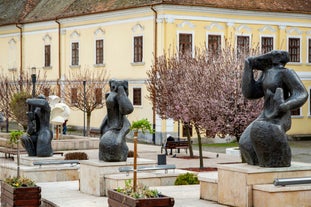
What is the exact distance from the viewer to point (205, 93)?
2881 centimetres

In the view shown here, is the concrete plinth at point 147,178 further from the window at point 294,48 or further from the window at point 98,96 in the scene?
the window at point 294,48

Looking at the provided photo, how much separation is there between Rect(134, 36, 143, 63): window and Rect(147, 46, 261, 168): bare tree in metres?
5.75

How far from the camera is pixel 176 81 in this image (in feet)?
108

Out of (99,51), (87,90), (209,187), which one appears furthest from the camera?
(99,51)

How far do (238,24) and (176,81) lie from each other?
36.0 feet

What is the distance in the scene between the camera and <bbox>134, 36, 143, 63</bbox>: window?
4253 cm

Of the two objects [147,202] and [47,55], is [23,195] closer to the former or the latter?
[147,202]

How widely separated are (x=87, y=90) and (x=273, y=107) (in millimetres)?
30590

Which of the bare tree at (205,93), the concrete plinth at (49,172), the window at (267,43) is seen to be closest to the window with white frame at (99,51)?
the window at (267,43)

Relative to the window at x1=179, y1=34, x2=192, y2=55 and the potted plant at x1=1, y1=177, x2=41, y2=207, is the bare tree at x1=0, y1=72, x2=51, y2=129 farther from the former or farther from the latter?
the potted plant at x1=1, y1=177, x2=41, y2=207

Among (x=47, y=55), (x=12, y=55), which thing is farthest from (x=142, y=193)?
(x=12, y=55)

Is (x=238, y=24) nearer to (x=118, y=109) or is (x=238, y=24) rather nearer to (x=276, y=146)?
(x=118, y=109)

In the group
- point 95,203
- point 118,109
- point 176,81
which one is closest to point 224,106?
point 176,81

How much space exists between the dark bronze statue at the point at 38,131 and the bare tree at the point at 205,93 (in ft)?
20.2
